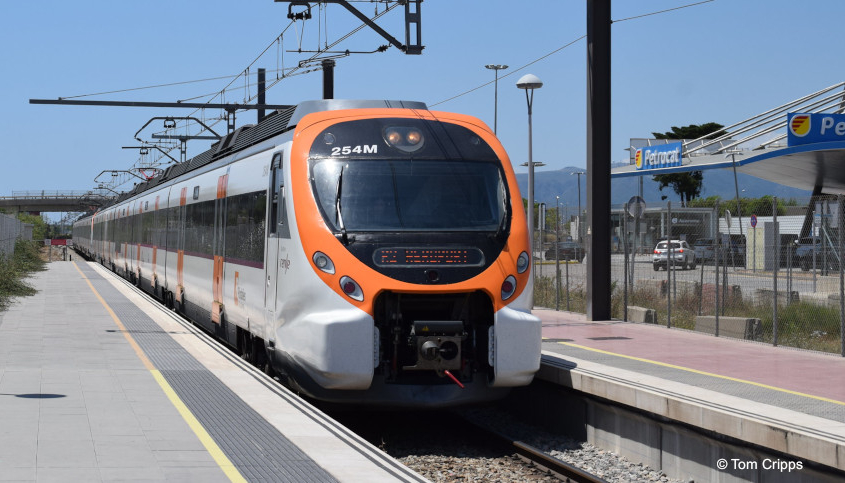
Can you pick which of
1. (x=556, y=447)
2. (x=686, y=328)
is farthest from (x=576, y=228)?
(x=556, y=447)

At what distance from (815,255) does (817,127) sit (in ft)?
75.5

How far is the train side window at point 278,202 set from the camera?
1077 cm

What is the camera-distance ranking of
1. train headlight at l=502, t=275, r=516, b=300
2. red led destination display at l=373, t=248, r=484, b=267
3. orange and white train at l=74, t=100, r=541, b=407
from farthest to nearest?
train headlight at l=502, t=275, r=516, b=300 < red led destination display at l=373, t=248, r=484, b=267 < orange and white train at l=74, t=100, r=541, b=407

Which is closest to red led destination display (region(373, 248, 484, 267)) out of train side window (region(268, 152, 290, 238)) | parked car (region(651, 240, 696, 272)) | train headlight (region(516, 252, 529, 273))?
train headlight (region(516, 252, 529, 273))

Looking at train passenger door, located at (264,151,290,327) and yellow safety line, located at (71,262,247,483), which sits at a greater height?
train passenger door, located at (264,151,290,327)

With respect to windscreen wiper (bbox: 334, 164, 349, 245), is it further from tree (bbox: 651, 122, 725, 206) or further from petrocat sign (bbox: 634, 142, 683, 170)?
tree (bbox: 651, 122, 725, 206)

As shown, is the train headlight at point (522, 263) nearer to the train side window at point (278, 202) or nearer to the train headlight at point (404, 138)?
the train headlight at point (404, 138)

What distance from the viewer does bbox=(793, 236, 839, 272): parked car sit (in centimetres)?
1461

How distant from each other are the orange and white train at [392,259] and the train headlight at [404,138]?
0.05 feet

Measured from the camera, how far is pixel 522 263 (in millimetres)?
10250

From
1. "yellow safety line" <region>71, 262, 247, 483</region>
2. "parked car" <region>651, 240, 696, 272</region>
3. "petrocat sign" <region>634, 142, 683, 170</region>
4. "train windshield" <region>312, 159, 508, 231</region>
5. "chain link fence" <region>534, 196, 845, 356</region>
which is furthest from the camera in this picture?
"petrocat sign" <region>634, 142, 683, 170</region>

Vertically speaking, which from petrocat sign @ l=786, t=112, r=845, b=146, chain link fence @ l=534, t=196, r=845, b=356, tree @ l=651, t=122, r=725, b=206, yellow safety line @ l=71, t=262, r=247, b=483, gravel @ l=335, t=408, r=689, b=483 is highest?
tree @ l=651, t=122, r=725, b=206

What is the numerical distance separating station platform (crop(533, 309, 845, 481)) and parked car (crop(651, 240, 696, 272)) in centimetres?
301

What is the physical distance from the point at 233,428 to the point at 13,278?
22049 millimetres
